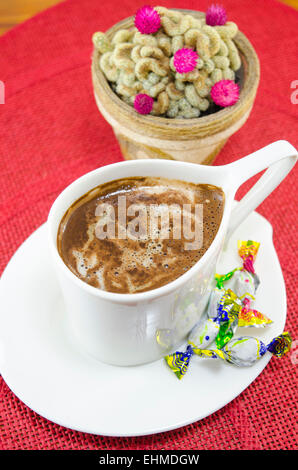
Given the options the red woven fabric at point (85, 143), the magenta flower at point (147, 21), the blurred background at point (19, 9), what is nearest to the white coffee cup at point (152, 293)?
the red woven fabric at point (85, 143)

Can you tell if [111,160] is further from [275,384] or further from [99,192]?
[275,384]

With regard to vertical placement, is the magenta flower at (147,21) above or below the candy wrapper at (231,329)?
above

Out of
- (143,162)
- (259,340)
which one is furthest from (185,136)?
(259,340)

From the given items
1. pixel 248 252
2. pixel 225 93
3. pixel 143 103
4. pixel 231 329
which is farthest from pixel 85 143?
pixel 231 329

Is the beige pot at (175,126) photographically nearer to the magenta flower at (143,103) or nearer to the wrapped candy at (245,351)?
the magenta flower at (143,103)

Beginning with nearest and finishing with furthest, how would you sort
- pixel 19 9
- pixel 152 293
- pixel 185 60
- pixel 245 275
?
pixel 152 293 → pixel 245 275 → pixel 185 60 → pixel 19 9

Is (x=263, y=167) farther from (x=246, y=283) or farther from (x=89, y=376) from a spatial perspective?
(x=89, y=376)
